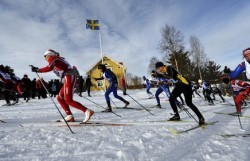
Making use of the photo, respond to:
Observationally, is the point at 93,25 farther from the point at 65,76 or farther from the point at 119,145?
the point at 119,145

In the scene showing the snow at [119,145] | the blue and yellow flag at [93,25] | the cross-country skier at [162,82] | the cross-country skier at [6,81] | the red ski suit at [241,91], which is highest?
the blue and yellow flag at [93,25]

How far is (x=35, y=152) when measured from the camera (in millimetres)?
3361

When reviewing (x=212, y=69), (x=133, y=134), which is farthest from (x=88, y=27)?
(x=212, y=69)

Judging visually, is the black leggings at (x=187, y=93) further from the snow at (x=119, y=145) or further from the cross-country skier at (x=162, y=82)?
the cross-country skier at (x=162, y=82)

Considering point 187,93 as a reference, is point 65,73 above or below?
above

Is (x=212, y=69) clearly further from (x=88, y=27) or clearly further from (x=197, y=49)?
(x=88, y=27)

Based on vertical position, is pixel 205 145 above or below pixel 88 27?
below

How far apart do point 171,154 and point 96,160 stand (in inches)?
46.2

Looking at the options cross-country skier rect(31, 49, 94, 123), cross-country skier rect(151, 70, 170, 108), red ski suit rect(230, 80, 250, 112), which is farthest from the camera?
cross-country skier rect(151, 70, 170, 108)

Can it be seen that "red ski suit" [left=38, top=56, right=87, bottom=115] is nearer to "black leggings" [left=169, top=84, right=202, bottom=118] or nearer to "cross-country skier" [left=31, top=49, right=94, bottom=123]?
"cross-country skier" [left=31, top=49, right=94, bottom=123]

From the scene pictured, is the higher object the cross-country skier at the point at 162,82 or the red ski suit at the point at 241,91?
the cross-country skier at the point at 162,82

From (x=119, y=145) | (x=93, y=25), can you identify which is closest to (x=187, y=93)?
(x=119, y=145)

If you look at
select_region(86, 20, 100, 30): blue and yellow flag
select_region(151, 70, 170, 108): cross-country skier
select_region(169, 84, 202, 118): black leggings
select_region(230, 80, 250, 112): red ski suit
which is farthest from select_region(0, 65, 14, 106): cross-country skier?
select_region(86, 20, 100, 30): blue and yellow flag

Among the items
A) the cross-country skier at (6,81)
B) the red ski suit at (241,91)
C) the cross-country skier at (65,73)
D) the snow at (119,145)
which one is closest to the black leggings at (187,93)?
the snow at (119,145)
